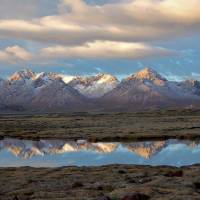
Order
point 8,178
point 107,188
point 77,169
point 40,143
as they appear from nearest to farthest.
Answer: point 107,188
point 8,178
point 77,169
point 40,143

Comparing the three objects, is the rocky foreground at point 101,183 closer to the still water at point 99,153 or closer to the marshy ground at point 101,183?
the marshy ground at point 101,183

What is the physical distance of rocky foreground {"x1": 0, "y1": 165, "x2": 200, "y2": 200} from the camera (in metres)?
34.5

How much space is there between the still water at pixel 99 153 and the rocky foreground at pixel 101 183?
46.1 feet

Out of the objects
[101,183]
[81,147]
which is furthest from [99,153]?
[101,183]

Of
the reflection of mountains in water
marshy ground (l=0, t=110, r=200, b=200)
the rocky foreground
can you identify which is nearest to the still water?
the reflection of mountains in water

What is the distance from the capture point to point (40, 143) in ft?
328

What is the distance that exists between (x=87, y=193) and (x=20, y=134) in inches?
3520

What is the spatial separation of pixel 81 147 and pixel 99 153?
35.5ft

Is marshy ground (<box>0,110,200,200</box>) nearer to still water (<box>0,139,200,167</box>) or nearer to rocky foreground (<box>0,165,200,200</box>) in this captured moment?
rocky foreground (<box>0,165,200,200</box>)

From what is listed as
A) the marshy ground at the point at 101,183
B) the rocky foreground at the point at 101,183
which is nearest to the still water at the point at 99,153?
the marshy ground at the point at 101,183

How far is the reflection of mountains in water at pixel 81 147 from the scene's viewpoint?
8038cm

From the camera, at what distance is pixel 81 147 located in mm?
89562

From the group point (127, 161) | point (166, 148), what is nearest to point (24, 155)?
point (127, 161)

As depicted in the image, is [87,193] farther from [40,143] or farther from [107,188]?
[40,143]
